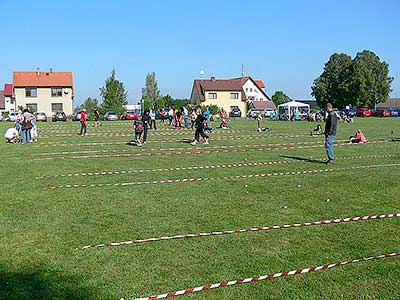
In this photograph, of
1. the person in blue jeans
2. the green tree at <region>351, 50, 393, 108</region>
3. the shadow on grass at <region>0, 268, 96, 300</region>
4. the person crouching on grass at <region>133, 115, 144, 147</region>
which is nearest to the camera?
the shadow on grass at <region>0, 268, 96, 300</region>

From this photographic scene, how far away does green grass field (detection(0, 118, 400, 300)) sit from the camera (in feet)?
16.8

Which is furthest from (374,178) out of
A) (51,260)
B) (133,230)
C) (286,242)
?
(51,260)

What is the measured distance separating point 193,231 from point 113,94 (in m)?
77.4

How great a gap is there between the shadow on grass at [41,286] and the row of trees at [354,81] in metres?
88.6

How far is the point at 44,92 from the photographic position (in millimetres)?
80250

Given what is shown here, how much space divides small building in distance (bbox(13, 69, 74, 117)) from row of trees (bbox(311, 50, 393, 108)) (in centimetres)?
4792

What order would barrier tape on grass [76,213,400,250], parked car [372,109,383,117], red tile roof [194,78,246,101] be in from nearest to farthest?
barrier tape on grass [76,213,400,250]
parked car [372,109,383,117]
red tile roof [194,78,246,101]

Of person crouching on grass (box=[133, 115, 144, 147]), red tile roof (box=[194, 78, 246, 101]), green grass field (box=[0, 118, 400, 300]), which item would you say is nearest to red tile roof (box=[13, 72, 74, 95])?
red tile roof (box=[194, 78, 246, 101])

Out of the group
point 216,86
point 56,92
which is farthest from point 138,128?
point 216,86

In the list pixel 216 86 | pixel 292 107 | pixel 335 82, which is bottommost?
pixel 292 107

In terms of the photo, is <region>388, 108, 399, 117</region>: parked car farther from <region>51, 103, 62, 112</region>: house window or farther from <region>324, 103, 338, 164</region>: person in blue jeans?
<region>324, 103, 338, 164</region>: person in blue jeans

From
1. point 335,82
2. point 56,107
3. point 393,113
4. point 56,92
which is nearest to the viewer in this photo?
point 393,113

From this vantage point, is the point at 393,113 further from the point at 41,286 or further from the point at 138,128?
the point at 41,286

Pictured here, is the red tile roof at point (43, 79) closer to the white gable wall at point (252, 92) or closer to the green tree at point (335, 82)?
the white gable wall at point (252, 92)
